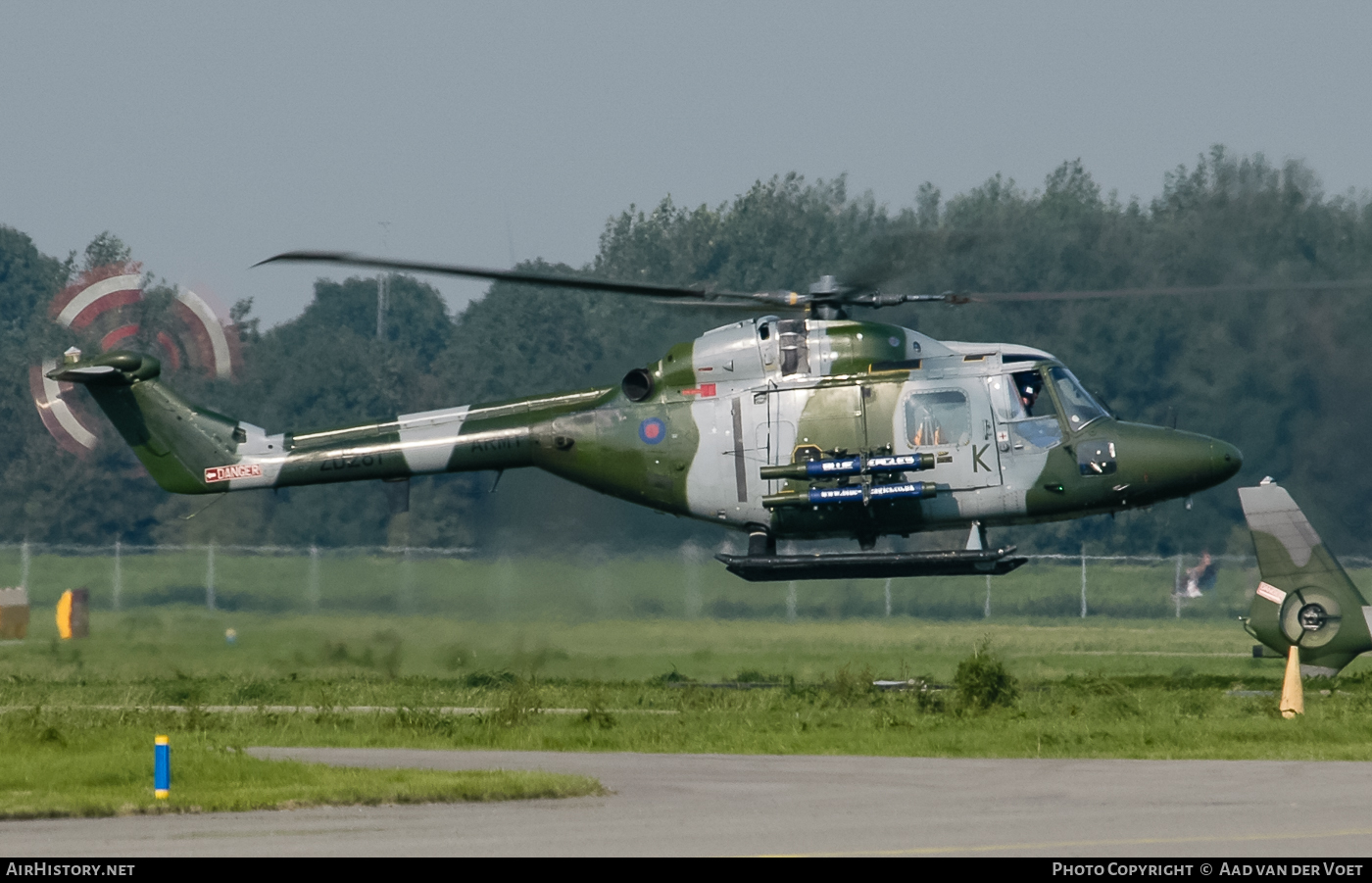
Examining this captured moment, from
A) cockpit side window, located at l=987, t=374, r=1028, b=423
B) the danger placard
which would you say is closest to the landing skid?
cockpit side window, located at l=987, t=374, r=1028, b=423

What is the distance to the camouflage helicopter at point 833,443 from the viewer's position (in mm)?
23000

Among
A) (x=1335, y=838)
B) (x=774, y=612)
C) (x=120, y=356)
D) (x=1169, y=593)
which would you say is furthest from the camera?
(x=1169, y=593)

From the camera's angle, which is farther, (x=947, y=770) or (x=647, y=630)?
(x=647, y=630)

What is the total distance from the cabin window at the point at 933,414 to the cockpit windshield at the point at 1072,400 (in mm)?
1243

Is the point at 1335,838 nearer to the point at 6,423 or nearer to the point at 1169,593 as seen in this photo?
the point at 1169,593

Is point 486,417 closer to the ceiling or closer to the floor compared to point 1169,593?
closer to the ceiling

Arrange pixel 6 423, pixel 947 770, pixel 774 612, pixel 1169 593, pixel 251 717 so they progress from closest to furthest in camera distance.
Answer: pixel 947 770
pixel 251 717
pixel 774 612
pixel 1169 593
pixel 6 423

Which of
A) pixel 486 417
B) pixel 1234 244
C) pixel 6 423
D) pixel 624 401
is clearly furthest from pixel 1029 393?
pixel 6 423

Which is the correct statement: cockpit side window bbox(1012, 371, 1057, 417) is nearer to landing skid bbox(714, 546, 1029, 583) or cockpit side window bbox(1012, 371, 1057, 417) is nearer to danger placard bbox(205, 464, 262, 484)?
landing skid bbox(714, 546, 1029, 583)

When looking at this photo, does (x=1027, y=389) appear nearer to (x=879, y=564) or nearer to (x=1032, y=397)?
(x=1032, y=397)

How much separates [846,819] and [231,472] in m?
13.9

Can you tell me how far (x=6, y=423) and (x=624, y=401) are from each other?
125 ft

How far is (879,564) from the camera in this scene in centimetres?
2259

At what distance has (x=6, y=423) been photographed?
5644 cm
